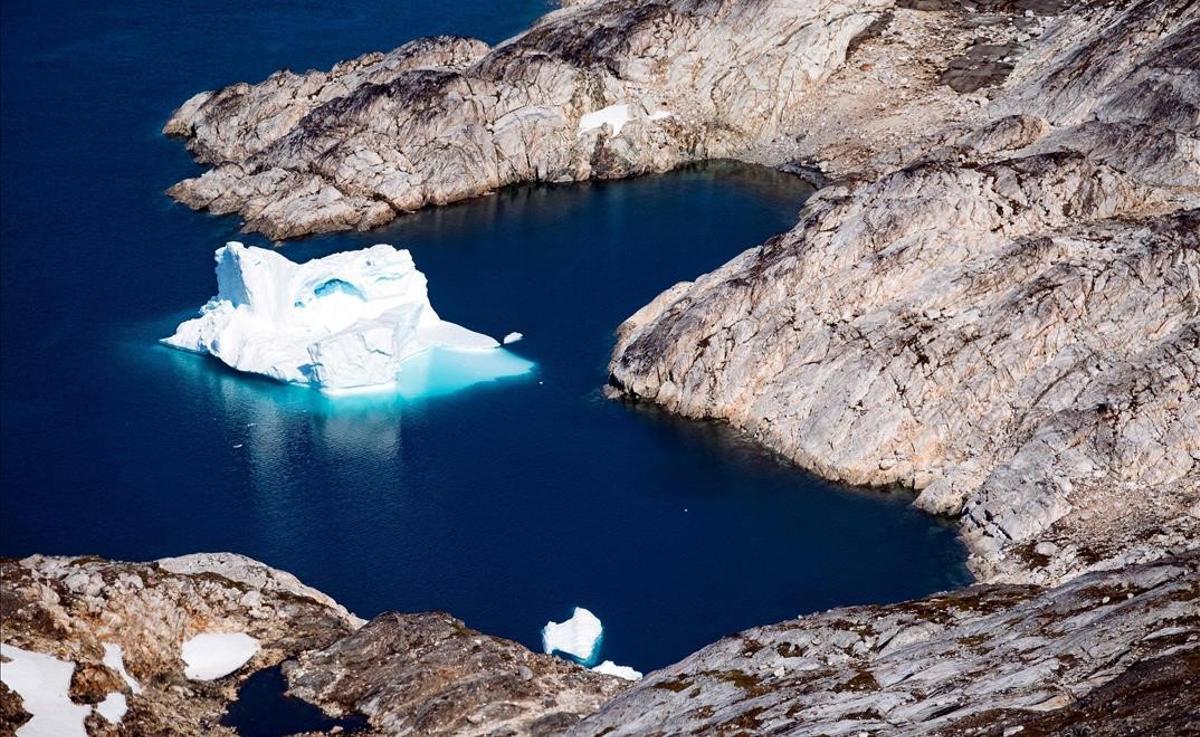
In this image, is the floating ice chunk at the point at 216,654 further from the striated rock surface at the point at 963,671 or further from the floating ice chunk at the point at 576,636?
the striated rock surface at the point at 963,671

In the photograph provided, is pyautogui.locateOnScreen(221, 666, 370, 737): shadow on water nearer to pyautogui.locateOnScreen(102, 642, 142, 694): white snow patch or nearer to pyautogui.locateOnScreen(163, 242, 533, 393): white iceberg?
pyautogui.locateOnScreen(102, 642, 142, 694): white snow patch

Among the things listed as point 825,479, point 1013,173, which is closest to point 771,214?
point 1013,173

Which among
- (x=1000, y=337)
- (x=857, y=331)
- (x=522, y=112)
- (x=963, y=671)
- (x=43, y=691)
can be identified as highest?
(x=522, y=112)

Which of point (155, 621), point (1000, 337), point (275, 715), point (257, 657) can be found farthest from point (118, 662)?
point (1000, 337)

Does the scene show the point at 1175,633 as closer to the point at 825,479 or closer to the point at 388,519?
the point at 825,479

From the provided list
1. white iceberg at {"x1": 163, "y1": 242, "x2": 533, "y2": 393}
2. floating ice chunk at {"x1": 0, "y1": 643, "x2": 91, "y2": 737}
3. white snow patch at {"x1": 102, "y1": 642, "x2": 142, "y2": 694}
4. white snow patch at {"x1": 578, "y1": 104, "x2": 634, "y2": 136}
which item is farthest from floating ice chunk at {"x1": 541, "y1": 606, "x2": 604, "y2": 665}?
white snow patch at {"x1": 578, "y1": 104, "x2": 634, "y2": 136}

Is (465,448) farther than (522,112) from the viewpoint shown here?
No

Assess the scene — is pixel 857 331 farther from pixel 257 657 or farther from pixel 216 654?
pixel 216 654
